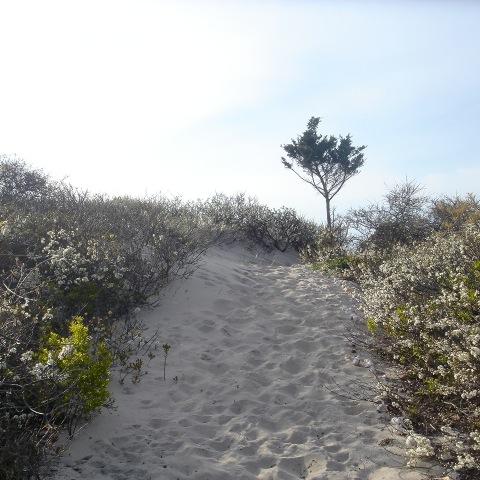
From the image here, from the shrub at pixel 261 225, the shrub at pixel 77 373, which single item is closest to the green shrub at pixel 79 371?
the shrub at pixel 77 373

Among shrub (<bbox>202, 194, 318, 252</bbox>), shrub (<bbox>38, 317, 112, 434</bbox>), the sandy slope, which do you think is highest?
shrub (<bbox>202, 194, 318, 252</bbox>)

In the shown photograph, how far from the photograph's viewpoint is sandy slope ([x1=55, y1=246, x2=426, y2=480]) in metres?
3.93

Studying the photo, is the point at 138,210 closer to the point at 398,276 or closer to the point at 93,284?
the point at 93,284

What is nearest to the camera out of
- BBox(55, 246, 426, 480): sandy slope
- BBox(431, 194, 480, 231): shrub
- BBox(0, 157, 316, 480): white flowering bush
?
BBox(0, 157, 316, 480): white flowering bush

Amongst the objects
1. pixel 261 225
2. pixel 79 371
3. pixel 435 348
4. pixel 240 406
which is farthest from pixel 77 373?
pixel 261 225

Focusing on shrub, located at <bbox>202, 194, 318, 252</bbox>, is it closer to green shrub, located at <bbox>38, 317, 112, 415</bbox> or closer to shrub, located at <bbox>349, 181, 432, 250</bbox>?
shrub, located at <bbox>349, 181, 432, 250</bbox>

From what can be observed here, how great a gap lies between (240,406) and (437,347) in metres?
2.12

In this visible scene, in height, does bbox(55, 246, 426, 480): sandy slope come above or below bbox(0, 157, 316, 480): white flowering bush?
below

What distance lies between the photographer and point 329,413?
478cm

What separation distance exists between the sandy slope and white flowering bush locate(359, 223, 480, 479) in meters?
0.40

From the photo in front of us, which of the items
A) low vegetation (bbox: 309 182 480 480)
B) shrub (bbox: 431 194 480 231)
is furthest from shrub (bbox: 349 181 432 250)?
low vegetation (bbox: 309 182 480 480)

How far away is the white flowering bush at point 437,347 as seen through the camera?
3.72m

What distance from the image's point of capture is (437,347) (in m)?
4.38

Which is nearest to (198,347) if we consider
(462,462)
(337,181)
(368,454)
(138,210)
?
(368,454)
